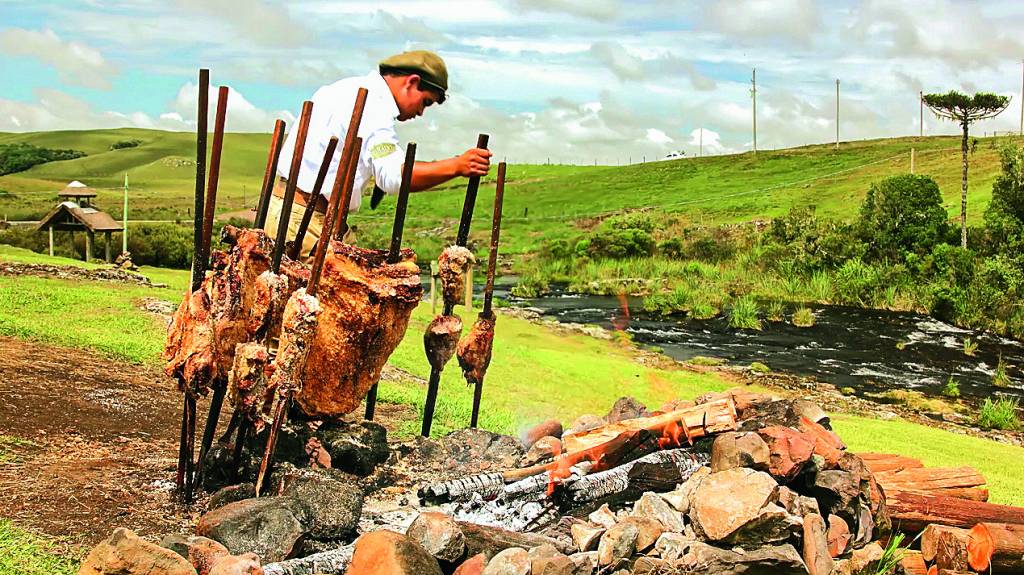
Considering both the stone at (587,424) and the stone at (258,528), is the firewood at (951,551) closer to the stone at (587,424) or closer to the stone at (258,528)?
the stone at (587,424)

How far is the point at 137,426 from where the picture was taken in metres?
7.08

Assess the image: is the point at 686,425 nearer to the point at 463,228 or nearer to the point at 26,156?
the point at 463,228

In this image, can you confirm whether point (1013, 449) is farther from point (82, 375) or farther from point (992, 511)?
point (82, 375)

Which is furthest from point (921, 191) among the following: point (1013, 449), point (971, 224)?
point (1013, 449)

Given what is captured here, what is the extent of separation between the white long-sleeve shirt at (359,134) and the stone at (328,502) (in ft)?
6.72

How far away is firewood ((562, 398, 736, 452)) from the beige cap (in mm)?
2723

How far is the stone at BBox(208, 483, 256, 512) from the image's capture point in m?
5.32

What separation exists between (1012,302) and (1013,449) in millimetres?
13730

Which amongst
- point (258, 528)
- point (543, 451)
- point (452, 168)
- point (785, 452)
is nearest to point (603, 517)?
point (543, 451)

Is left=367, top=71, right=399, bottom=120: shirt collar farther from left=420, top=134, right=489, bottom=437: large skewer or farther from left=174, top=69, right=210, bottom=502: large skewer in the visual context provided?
left=174, top=69, right=210, bottom=502: large skewer

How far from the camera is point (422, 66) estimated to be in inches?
253

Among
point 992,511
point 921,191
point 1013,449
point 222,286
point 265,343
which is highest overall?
point 921,191

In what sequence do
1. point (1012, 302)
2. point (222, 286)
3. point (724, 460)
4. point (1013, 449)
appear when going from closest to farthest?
point (222, 286) < point (724, 460) < point (1013, 449) < point (1012, 302)

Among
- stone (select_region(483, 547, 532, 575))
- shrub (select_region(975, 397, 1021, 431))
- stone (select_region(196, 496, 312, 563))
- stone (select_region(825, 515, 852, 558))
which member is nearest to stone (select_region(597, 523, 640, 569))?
stone (select_region(483, 547, 532, 575))
